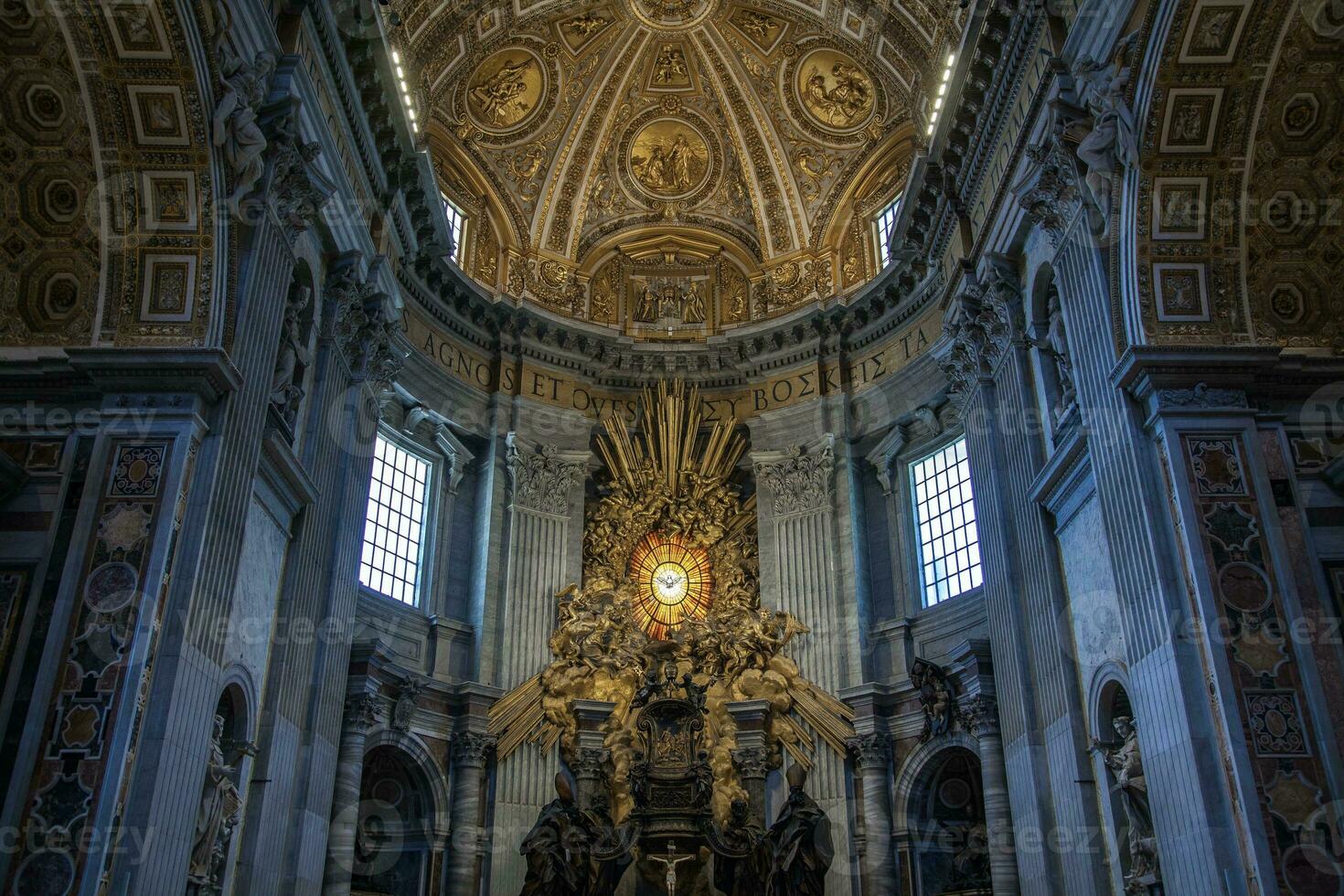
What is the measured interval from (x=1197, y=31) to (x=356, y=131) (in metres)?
11.1

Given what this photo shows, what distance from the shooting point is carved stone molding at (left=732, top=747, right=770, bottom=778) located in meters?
19.5

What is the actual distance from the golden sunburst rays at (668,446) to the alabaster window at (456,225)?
4477 millimetres

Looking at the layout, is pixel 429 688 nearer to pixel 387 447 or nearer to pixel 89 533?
pixel 387 447

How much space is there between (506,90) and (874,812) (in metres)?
15.7

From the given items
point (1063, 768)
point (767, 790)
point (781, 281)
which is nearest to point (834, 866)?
point (767, 790)

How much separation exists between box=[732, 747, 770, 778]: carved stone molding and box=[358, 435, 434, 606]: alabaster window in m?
6.12

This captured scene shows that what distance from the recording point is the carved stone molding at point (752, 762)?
19.5 metres

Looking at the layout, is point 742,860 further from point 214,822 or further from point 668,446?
point 214,822

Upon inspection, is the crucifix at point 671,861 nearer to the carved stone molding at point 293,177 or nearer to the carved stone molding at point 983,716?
the carved stone molding at point 983,716

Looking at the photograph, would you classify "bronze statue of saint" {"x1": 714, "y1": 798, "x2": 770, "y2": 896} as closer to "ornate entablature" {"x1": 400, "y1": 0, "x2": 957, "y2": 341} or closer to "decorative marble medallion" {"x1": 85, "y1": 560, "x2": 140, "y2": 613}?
"decorative marble medallion" {"x1": 85, "y1": 560, "x2": 140, "y2": 613}

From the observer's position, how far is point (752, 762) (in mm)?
19609

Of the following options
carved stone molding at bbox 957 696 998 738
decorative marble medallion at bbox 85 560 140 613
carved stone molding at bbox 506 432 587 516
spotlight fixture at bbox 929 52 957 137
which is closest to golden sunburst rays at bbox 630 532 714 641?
carved stone molding at bbox 506 432 587 516

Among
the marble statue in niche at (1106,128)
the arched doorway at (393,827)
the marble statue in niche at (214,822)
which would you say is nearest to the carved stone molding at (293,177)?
the marble statue in niche at (214,822)

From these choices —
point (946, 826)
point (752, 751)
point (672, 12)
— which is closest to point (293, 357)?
point (752, 751)
